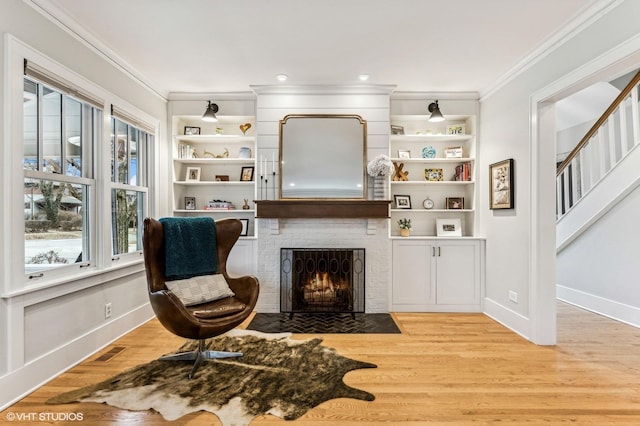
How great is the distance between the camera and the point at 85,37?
266 centimetres

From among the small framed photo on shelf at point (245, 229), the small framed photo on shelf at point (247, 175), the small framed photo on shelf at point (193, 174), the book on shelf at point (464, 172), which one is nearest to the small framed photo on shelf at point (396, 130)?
the book on shelf at point (464, 172)

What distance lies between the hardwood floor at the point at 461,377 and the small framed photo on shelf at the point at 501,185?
132 centimetres

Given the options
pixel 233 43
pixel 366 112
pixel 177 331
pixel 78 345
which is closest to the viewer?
pixel 177 331

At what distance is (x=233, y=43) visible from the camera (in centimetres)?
285

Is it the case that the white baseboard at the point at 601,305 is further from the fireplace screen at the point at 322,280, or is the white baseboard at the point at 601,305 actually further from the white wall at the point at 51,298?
the white wall at the point at 51,298

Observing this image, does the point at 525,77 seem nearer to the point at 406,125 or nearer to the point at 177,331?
the point at 406,125

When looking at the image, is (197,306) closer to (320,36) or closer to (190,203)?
(190,203)

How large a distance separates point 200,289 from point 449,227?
3.10 m

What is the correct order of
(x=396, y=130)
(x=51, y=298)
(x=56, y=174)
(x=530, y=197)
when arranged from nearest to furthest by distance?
(x=51, y=298) → (x=56, y=174) → (x=530, y=197) → (x=396, y=130)

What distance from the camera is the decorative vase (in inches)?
150

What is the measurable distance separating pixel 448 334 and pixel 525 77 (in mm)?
2669

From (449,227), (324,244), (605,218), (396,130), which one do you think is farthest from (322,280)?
(605,218)

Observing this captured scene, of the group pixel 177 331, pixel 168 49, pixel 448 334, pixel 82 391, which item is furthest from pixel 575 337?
pixel 168 49

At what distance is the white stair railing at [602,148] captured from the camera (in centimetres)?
371
